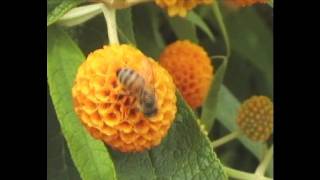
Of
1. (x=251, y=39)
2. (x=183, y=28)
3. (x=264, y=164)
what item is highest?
(x=183, y=28)

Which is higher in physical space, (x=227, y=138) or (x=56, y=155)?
(x=56, y=155)

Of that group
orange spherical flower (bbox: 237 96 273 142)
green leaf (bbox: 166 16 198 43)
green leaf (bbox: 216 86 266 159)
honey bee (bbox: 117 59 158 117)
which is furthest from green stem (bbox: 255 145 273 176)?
honey bee (bbox: 117 59 158 117)

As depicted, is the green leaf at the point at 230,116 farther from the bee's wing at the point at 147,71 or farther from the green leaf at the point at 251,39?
the bee's wing at the point at 147,71

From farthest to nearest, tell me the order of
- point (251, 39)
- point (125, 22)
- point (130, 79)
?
1. point (251, 39)
2. point (125, 22)
3. point (130, 79)

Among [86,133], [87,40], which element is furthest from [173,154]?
[87,40]

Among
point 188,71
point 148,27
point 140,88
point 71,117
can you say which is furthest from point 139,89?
point 148,27

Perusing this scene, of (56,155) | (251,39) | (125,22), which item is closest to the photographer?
(56,155)

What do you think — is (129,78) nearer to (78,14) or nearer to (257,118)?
(78,14)
